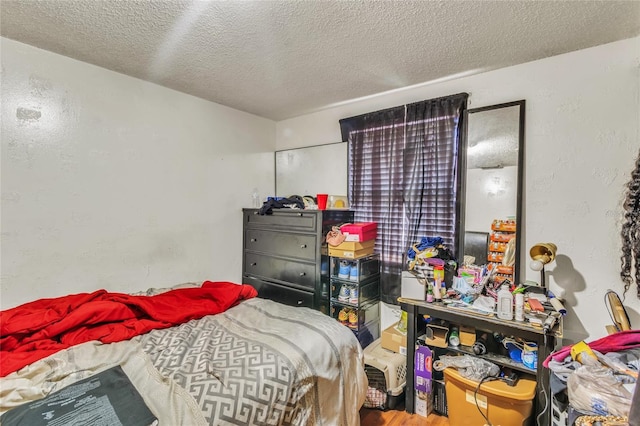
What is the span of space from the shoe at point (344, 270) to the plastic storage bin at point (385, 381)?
0.70m

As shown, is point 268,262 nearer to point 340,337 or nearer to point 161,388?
point 340,337

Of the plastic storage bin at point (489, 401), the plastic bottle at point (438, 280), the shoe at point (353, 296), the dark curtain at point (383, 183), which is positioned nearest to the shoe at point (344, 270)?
the shoe at point (353, 296)

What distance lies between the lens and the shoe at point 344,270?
106 inches

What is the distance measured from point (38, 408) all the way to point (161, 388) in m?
0.39

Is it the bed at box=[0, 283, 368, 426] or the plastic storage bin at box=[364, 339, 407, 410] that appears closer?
the bed at box=[0, 283, 368, 426]

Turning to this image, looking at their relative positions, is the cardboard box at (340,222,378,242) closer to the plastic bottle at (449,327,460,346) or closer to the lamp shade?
the plastic bottle at (449,327,460,346)

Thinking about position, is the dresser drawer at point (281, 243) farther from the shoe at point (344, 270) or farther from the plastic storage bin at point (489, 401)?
the plastic storage bin at point (489, 401)

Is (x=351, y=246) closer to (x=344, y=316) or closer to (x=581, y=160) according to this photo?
(x=344, y=316)

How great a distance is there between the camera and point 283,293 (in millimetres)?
2928

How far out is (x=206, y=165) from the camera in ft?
9.98

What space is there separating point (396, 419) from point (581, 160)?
2.19m

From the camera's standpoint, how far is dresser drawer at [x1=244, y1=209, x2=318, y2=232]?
274cm

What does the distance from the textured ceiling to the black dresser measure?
1248 mm

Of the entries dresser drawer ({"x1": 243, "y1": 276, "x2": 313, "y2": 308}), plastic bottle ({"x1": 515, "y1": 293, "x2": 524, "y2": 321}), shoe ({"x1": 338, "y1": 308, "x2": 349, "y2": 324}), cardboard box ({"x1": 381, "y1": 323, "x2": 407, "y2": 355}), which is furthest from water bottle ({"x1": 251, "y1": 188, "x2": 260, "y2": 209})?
plastic bottle ({"x1": 515, "y1": 293, "x2": 524, "y2": 321})
